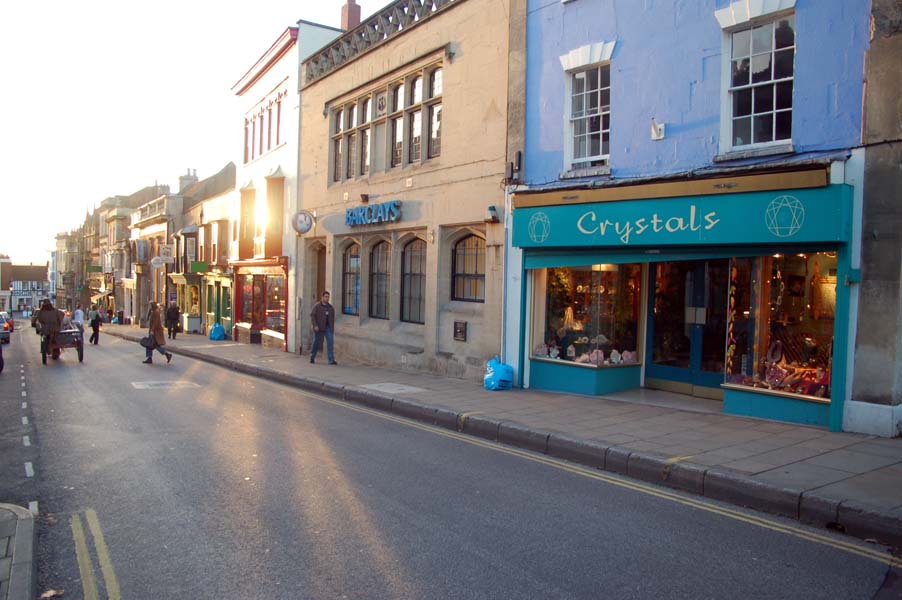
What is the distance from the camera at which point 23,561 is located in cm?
455

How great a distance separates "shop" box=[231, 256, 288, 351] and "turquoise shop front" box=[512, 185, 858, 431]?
12.8 meters

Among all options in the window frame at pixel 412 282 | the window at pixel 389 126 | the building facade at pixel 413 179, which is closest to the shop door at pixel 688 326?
the building facade at pixel 413 179

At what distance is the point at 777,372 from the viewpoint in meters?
9.44

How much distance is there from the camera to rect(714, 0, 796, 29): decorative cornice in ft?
29.7

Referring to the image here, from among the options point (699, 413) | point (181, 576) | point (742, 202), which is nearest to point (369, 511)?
point (181, 576)

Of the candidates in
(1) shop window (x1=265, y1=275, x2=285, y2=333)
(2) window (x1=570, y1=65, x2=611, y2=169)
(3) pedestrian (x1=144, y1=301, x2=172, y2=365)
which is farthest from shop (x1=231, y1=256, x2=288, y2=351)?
(2) window (x1=570, y1=65, x2=611, y2=169)

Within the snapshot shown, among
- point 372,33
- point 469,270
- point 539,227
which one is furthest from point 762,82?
point 372,33

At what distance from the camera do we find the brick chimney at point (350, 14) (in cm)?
2372

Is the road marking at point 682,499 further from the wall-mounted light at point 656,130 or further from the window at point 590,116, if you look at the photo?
the wall-mounted light at point 656,130

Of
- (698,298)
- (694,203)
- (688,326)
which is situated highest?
(694,203)

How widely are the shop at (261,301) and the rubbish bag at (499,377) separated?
11.8 m

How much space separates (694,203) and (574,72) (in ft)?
12.1

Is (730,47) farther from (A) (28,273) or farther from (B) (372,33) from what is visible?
(A) (28,273)

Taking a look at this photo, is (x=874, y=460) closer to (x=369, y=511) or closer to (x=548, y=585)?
(x=548, y=585)
